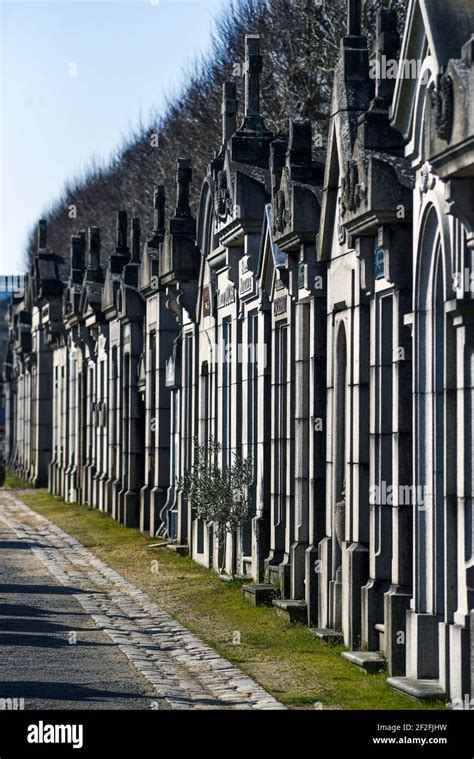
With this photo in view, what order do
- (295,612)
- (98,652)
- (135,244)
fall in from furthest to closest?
(135,244), (295,612), (98,652)

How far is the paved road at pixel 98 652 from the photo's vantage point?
11305 mm

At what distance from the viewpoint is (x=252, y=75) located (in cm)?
2017

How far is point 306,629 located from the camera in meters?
15.0

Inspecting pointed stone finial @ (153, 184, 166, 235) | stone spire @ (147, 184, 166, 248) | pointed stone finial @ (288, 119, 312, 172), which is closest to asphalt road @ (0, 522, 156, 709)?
pointed stone finial @ (288, 119, 312, 172)

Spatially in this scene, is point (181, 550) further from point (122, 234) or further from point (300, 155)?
point (122, 234)

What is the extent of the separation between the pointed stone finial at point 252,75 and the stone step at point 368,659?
29.0 ft

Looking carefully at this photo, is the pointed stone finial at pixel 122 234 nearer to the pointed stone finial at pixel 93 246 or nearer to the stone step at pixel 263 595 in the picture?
the pointed stone finial at pixel 93 246

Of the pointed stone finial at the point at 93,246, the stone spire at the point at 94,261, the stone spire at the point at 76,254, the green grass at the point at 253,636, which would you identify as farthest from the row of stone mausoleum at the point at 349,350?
the stone spire at the point at 76,254

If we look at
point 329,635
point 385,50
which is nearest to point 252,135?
point 385,50

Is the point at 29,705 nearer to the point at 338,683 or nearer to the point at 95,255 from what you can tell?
the point at 338,683

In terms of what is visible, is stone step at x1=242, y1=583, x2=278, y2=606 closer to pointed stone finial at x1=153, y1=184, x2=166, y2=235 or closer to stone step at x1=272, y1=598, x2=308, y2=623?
stone step at x1=272, y1=598, x2=308, y2=623

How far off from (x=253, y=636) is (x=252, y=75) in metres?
8.00

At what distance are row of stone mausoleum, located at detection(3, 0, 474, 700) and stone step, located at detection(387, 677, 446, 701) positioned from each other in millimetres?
24

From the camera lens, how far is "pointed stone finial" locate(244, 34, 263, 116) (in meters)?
20.0
